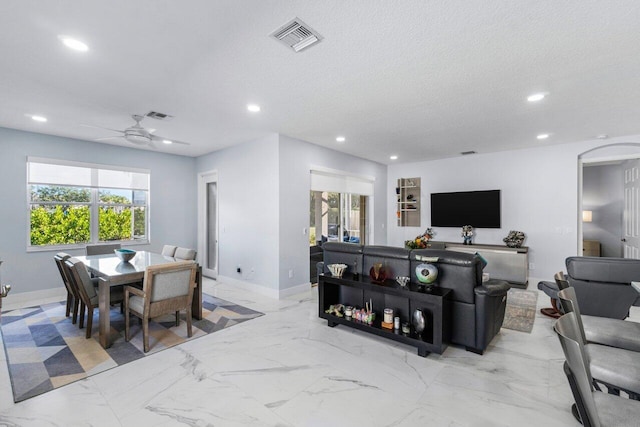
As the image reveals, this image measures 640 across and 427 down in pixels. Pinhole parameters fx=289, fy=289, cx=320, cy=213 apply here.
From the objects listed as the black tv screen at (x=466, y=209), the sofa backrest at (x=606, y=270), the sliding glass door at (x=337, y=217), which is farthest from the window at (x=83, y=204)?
the sofa backrest at (x=606, y=270)

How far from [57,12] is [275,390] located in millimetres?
3130

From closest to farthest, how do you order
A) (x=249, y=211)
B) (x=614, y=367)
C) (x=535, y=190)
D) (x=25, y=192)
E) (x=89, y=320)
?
(x=614, y=367) < (x=89, y=320) < (x=25, y=192) < (x=249, y=211) < (x=535, y=190)

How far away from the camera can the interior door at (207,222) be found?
651 centimetres

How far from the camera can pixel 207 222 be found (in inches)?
261

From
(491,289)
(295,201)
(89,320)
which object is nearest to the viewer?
(491,289)

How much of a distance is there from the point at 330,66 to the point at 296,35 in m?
0.55

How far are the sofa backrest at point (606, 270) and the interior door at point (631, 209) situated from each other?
8.65 ft

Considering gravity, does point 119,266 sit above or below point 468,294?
above

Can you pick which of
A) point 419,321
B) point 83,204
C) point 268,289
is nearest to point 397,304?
point 419,321

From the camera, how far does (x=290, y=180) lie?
16.5 feet

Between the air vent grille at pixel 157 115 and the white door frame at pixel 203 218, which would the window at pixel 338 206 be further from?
the air vent grille at pixel 157 115

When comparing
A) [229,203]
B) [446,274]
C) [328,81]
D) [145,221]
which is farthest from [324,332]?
[145,221]

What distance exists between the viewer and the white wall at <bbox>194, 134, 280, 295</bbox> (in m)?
4.93

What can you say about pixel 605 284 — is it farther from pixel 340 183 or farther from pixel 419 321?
pixel 340 183
